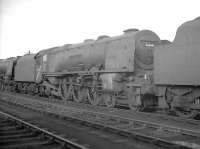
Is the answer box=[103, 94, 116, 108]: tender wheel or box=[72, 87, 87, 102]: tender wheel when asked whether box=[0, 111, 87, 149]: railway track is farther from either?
box=[72, 87, 87, 102]: tender wheel

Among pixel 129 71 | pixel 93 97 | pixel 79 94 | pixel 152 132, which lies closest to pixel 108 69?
pixel 129 71

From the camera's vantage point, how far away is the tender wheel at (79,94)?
58.4 ft

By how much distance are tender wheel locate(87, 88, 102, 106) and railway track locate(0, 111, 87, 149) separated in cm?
698

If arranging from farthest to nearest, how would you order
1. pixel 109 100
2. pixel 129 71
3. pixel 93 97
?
pixel 93 97 → pixel 109 100 → pixel 129 71

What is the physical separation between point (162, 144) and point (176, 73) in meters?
4.76

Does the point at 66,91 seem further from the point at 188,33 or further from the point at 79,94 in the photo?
the point at 188,33

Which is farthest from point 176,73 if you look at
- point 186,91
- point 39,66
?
point 39,66

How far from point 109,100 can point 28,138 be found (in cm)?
812

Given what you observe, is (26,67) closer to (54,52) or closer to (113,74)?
(54,52)

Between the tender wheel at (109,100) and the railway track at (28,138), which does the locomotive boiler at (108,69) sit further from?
the railway track at (28,138)

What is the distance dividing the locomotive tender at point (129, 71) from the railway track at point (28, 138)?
5.43 metres

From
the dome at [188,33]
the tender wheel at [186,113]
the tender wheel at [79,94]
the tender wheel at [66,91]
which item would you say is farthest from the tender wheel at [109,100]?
the dome at [188,33]

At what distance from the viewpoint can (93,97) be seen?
16969 millimetres


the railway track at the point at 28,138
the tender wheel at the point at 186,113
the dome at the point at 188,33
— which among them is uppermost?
the dome at the point at 188,33
